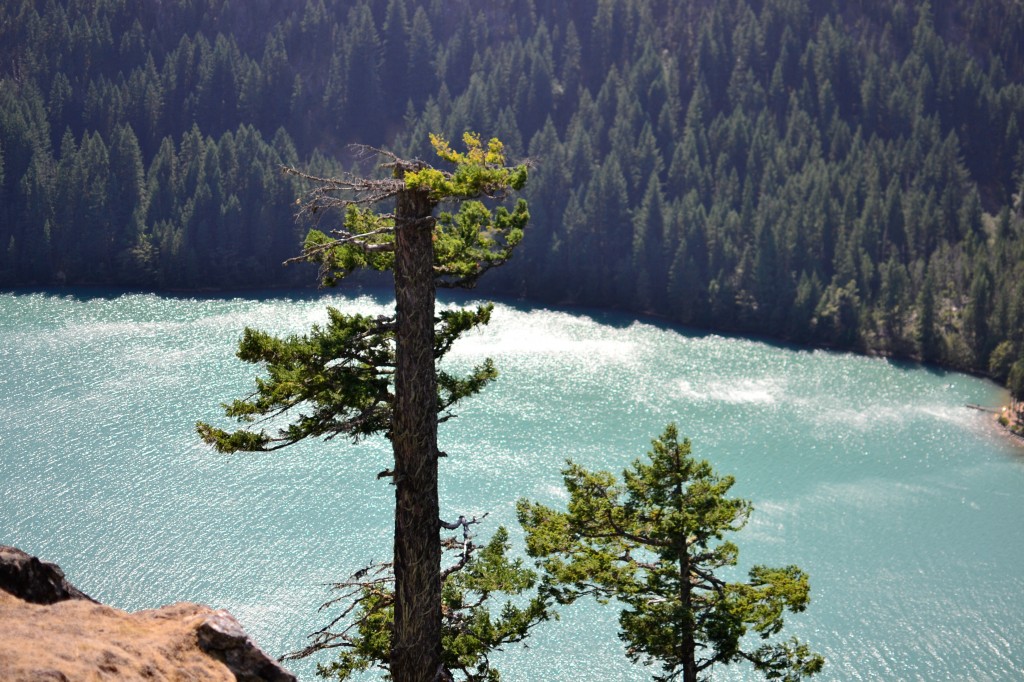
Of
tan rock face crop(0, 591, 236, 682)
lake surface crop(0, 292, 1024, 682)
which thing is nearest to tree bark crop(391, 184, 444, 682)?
tan rock face crop(0, 591, 236, 682)

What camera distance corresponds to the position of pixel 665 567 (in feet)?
66.6

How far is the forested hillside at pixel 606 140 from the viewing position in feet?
365

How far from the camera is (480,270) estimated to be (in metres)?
15.1

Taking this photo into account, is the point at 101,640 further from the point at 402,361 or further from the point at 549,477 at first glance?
the point at 549,477

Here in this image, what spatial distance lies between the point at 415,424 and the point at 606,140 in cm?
12701

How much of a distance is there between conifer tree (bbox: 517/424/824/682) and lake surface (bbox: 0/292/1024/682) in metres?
24.9

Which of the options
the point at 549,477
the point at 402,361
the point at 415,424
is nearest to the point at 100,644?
the point at 415,424

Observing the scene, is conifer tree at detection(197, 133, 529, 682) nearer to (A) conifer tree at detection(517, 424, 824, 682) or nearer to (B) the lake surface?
(A) conifer tree at detection(517, 424, 824, 682)

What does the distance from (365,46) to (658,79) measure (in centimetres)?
4382

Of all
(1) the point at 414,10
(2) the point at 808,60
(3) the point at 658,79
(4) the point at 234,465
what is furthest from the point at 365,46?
(4) the point at 234,465

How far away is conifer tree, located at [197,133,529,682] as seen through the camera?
13609mm

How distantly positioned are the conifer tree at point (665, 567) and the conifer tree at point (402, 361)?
5062mm

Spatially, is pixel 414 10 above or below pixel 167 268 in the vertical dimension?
above

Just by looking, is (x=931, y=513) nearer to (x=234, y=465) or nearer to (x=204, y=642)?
(x=234, y=465)
